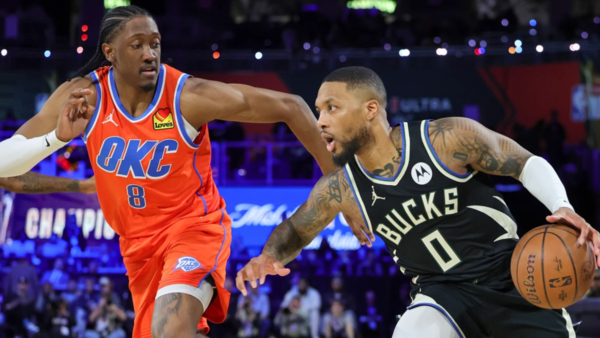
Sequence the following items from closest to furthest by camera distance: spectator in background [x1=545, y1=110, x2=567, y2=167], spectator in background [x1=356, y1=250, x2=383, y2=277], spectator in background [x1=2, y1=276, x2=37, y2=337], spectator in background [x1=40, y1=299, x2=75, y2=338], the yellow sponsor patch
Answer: the yellow sponsor patch < spectator in background [x1=40, y1=299, x2=75, y2=338] < spectator in background [x1=2, y1=276, x2=37, y2=337] < spectator in background [x1=356, y1=250, x2=383, y2=277] < spectator in background [x1=545, y1=110, x2=567, y2=167]

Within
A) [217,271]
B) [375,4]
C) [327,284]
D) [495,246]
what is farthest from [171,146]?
[375,4]

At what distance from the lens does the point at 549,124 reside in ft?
38.4

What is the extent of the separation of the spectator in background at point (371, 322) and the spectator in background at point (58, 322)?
175 inches

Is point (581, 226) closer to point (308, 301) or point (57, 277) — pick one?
point (308, 301)

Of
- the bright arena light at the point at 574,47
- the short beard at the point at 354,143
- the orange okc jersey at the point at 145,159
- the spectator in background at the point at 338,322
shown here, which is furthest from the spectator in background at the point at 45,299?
the bright arena light at the point at 574,47

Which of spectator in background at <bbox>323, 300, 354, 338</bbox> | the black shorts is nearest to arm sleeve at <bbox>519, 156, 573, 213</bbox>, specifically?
the black shorts

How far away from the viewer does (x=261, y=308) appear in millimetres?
10289

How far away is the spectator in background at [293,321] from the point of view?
988 centimetres

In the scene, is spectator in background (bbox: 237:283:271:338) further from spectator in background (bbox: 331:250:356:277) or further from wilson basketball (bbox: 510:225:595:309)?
wilson basketball (bbox: 510:225:595:309)

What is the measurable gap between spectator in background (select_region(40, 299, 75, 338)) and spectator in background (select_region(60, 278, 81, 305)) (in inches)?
7.5

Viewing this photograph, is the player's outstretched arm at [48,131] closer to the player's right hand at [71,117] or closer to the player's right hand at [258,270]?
the player's right hand at [71,117]

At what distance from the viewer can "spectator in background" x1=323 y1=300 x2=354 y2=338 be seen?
984 cm

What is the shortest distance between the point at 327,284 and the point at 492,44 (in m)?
5.49

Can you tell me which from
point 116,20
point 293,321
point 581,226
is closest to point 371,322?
point 293,321
